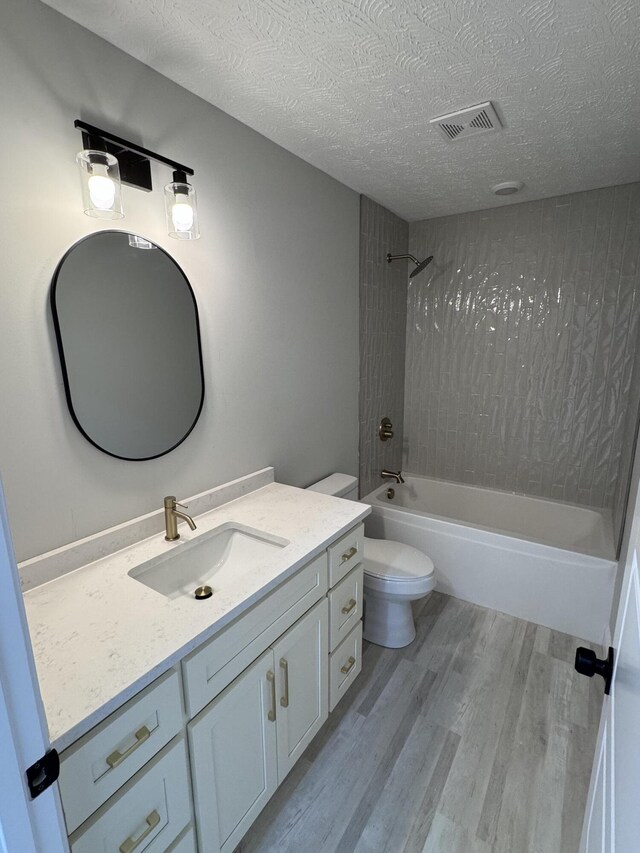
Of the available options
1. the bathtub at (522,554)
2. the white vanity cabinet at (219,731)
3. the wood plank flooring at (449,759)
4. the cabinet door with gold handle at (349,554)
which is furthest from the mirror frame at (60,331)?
the bathtub at (522,554)

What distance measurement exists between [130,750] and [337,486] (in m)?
1.54

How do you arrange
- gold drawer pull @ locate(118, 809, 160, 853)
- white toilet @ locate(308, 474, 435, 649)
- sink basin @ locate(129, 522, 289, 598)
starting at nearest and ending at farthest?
1. gold drawer pull @ locate(118, 809, 160, 853)
2. sink basin @ locate(129, 522, 289, 598)
3. white toilet @ locate(308, 474, 435, 649)

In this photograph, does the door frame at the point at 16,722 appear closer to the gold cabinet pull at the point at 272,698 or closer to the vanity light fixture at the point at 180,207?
the gold cabinet pull at the point at 272,698

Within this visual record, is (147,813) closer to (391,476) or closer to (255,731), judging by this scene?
(255,731)

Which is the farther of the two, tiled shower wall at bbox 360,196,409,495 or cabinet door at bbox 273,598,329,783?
tiled shower wall at bbox 360,196,409,495

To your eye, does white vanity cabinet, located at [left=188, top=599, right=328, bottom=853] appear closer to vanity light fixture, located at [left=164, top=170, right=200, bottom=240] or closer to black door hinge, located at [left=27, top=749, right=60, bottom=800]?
black door hinge, located at [left=27, top=749, right=60, bottom=800]

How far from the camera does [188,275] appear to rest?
150 cm

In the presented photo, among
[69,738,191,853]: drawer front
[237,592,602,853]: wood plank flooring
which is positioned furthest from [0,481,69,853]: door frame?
[237,592,602,853]: wood plank flooring

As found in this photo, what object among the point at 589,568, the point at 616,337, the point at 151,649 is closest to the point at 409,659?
the point at 589,568

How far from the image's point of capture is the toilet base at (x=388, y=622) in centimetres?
208

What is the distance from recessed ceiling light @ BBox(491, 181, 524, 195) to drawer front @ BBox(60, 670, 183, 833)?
8.73 ft

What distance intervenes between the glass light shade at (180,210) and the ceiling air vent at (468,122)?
0.99 meters

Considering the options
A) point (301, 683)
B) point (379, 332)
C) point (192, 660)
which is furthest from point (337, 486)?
point (192, 660)

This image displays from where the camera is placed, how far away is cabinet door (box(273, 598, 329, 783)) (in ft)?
4.26
